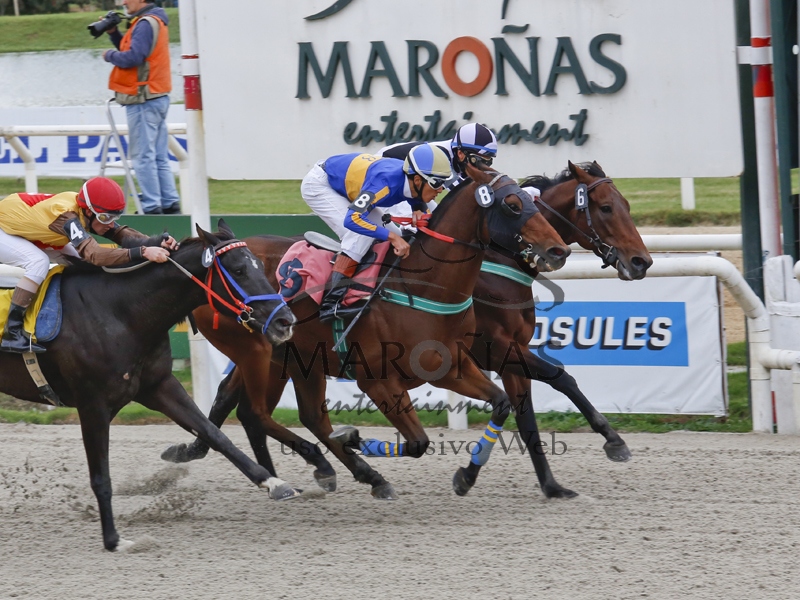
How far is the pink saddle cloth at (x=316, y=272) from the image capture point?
17.9ft

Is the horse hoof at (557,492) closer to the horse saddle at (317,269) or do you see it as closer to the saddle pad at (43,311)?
the horse saddle at (317,269)

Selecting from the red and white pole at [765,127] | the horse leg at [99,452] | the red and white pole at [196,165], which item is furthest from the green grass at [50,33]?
the horse leg at [99,452]

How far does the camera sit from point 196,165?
762 centimetres

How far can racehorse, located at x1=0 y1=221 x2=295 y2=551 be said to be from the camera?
4770 millimetres

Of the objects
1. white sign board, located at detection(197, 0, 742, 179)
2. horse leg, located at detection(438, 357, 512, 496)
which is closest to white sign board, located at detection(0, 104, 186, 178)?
white sign board, located at detection(197, 0, 742, 179)

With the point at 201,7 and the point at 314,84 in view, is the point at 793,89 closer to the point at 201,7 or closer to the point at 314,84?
the point at 314,84

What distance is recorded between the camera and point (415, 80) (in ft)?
23.8

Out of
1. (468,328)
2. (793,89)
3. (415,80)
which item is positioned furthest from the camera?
(415,80)

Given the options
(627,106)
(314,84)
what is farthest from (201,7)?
(627,106)

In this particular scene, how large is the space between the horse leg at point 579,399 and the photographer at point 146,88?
4.24 metres

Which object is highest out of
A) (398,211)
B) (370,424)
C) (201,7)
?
(201,7)

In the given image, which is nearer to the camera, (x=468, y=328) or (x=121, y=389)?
(x=121, y=389)

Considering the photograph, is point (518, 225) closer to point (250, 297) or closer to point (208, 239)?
point (250, 297)

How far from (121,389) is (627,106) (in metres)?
3.70
